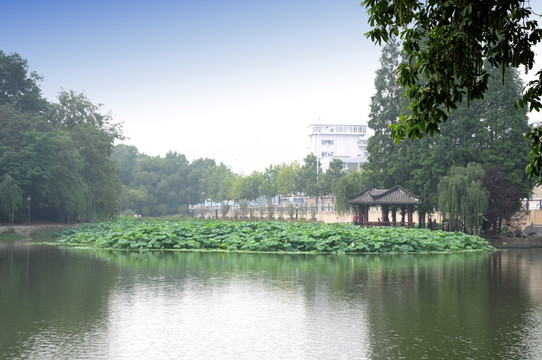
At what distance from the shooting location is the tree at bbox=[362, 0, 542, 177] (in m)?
6.43

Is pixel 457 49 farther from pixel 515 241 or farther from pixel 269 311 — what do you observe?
pixel 515 241

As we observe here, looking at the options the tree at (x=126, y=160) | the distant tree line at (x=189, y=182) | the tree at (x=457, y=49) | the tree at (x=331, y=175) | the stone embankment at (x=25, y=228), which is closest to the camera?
the tree at (x=457, y=49)

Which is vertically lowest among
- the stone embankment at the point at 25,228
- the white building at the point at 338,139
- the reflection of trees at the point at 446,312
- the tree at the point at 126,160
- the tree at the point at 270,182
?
the reflection of trees at the point at 446,312

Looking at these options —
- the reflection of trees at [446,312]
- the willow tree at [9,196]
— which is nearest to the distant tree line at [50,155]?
the willow tree at [9,196]

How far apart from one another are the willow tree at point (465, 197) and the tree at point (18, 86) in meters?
40.9

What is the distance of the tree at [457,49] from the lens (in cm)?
643

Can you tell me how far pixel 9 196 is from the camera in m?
44.7

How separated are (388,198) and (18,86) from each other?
38.5 m

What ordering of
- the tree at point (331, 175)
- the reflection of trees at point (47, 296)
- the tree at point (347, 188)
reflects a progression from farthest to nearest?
the tree at point (331, 175) → the tree at point (347, 188) → the reflection of trees at point (47, 296)

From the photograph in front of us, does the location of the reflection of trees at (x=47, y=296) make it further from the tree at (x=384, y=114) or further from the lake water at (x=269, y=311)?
the tree at (x=384, y=114)

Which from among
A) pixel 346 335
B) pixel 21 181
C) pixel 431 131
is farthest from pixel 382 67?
pixel 431 131

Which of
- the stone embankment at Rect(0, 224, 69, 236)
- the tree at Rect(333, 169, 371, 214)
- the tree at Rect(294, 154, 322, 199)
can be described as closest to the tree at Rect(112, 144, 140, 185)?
the tree at Rect(294, 154, 322, 199)

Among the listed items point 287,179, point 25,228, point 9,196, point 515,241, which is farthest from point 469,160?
point 287,179

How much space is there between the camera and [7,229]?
42.7 m
